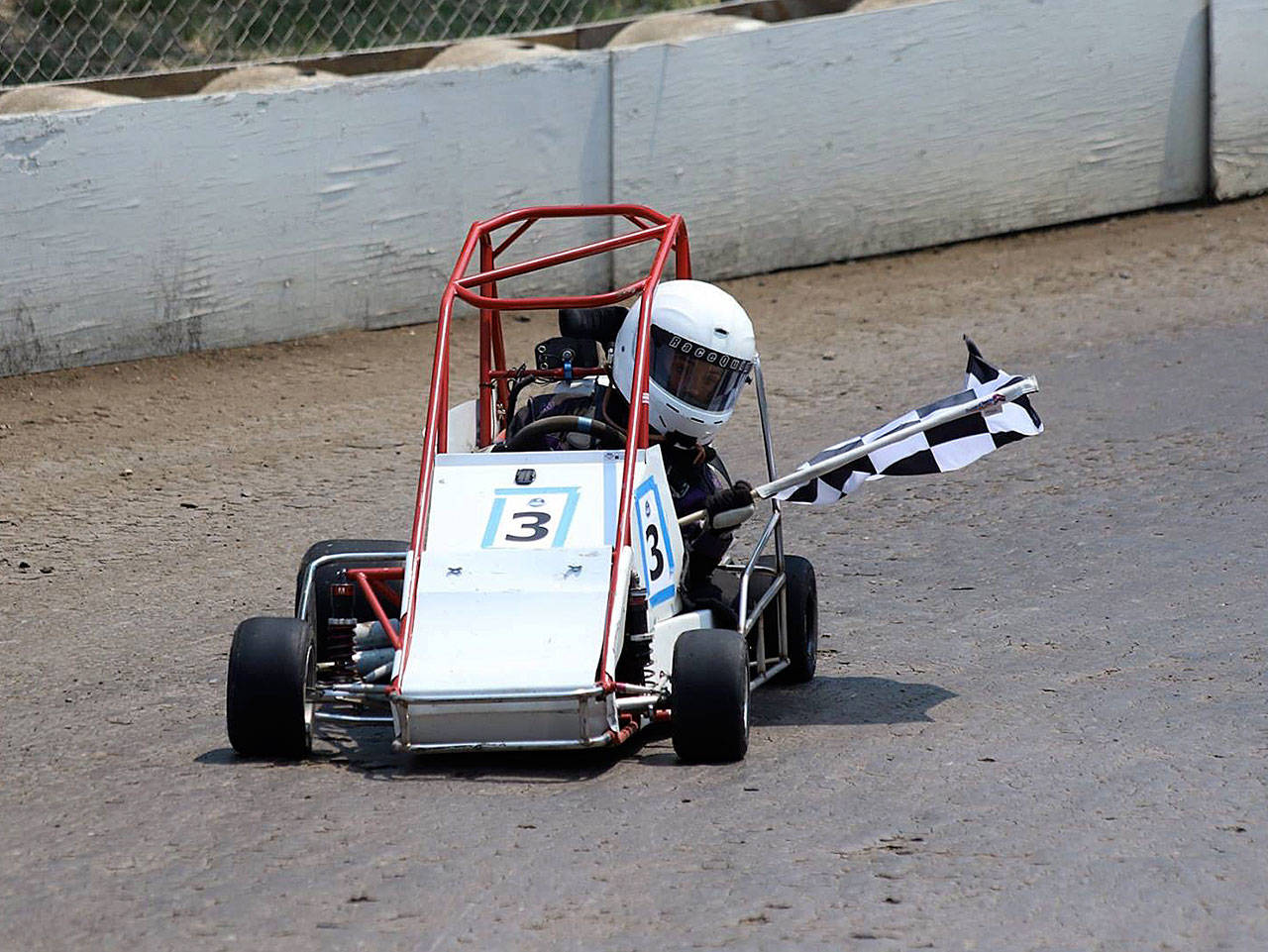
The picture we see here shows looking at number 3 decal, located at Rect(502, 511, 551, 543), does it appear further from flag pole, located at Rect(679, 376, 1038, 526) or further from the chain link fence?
the chain link fence

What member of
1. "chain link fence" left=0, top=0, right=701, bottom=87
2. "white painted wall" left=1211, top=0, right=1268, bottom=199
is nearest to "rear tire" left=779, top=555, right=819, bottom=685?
"chain link fence" left=0, top=0, right=701, bottom=87

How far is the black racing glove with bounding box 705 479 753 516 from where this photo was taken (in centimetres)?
439

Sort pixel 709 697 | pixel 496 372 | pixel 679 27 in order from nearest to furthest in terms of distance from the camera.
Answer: pixel 709 697
pixel 496 372
pixel 679 27

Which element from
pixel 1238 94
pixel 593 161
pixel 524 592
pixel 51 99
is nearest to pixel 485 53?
pixel 593 161

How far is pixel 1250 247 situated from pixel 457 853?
6.95 m

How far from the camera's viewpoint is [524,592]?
13.3 ft

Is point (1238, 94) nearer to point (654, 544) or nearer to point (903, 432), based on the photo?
point (903, 432)

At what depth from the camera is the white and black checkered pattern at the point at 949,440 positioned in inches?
180

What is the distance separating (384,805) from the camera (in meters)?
3.73

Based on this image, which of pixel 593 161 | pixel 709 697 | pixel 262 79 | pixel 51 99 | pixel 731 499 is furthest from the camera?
pixel 593 161

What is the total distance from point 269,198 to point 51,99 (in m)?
1.00

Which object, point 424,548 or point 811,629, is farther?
point 811,629

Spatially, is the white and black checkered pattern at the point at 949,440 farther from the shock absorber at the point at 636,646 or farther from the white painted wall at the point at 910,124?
the white painted wall at the point at 910,124

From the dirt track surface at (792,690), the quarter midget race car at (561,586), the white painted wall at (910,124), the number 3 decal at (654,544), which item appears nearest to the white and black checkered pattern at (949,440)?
the quarter midget race car at (561,586)
